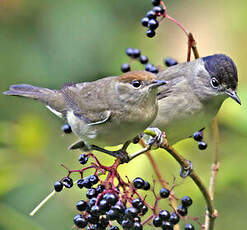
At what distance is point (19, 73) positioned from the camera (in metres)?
6.84

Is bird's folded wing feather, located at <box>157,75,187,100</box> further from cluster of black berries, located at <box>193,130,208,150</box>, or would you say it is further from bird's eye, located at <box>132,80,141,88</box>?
bird's eye, located at <box>132,80,141,88</box>

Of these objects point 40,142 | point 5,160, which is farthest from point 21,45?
point 5,160

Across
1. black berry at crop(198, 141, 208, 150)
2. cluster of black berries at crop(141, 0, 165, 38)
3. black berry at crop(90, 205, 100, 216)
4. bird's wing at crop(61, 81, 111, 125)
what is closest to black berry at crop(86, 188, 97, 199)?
black berry at crop(90, 205, 100, 216)

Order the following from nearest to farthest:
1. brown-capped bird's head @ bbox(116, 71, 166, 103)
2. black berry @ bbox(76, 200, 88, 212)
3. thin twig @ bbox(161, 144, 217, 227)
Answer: black berry @ bbox(76, 200, 88, 212) < thin twig @ bbox(161, 144, 217, 227) < brown-capped bird's head @ bbox(116, 71, 166, 103)

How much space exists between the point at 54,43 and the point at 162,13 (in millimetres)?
2806

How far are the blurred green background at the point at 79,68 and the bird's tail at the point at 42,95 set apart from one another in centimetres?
41

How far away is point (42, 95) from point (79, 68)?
6.21 ft

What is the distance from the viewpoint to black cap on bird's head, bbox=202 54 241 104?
4.52 meters

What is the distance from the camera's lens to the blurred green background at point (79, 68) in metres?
5.11

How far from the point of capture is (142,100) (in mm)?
3943

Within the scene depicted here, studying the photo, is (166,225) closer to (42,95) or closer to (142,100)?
(142,100)

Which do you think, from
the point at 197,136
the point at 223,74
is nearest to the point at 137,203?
the point at 197,136

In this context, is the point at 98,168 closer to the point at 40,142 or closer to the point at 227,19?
Answer: the point at 40,142

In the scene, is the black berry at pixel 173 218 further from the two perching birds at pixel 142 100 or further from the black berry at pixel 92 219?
the two perching birds at pixel 142 100
